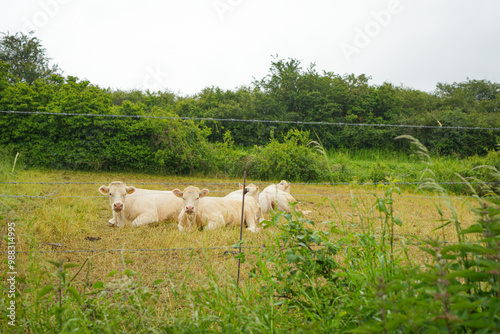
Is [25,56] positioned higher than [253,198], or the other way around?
[25,56]

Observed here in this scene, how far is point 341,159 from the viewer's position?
796cm

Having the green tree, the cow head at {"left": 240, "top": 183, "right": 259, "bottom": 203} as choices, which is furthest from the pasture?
the green tree

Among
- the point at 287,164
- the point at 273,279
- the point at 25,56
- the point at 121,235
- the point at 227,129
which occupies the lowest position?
the point at 121,235

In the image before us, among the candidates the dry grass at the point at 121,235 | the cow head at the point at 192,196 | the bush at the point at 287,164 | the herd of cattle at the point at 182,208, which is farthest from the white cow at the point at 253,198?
the bush at the point at 287,164

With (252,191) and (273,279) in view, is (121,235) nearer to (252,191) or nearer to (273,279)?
(252,191)

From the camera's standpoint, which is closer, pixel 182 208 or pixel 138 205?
pixel 138 205

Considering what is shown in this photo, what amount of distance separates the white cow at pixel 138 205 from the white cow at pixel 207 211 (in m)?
0.73

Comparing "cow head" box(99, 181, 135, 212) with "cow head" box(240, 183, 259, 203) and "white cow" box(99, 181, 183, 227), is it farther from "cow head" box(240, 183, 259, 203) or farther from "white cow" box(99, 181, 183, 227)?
"cow head" box(240, 183, 259, 203)

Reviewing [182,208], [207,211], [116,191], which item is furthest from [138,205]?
[207,211]

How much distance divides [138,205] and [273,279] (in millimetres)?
4250

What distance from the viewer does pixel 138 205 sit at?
629cm

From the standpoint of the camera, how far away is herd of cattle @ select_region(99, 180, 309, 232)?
18.8 feet

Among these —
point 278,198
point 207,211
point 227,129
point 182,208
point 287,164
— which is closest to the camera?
point 207,211

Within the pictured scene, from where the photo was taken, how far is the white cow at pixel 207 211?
570cm
